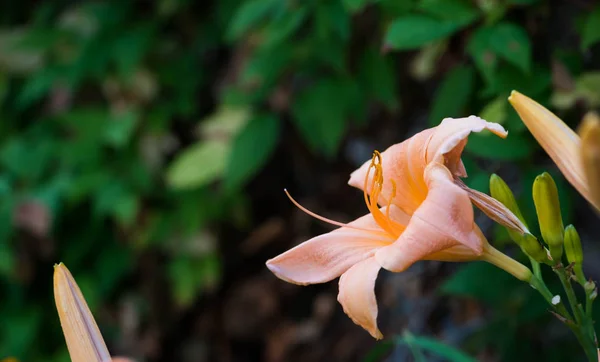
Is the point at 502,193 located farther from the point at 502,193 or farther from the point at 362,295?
the point at 362,295

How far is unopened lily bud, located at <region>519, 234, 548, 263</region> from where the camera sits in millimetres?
689

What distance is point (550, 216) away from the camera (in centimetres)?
69

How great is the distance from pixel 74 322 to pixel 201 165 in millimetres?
1026

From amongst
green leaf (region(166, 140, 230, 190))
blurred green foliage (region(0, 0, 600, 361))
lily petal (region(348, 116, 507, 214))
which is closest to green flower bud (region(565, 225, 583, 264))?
lily petal (region(348, 116, 507, 214))

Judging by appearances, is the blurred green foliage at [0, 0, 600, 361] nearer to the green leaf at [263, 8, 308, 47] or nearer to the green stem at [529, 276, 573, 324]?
the green leaf at [263, 8, 308, 47]

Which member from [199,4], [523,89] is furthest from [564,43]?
[199,4]

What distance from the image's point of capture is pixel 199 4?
2164 mm

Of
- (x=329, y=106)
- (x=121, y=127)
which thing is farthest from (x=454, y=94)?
(x=121, y=127)

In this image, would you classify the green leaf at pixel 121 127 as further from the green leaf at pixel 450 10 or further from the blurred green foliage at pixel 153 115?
the green leaf at pixel 450 10

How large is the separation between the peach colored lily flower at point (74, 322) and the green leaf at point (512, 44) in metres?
0.74

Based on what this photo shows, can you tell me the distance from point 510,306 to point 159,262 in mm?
1222

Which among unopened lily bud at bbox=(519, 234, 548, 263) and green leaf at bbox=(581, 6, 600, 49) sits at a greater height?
green leaf at bbox=(581, 6, 600, 49)

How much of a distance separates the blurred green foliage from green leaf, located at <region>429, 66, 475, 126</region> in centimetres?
11

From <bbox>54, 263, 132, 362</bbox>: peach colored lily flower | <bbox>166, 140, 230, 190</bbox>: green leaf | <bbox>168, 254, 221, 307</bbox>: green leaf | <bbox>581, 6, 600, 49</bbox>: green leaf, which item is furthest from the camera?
<bbox>168, 254, 221, 307</bbox>: green leaf
